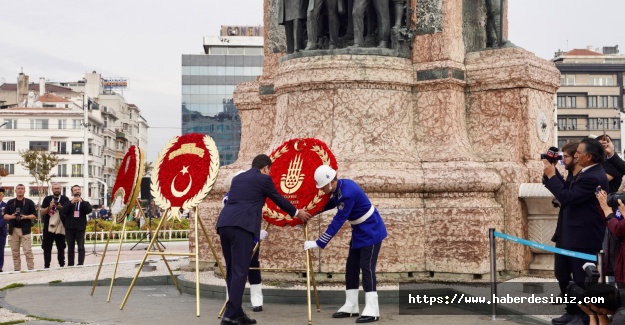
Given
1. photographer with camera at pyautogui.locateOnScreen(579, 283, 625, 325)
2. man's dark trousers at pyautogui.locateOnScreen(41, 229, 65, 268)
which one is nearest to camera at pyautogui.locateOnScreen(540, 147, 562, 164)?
photographer with camera at pyautogui.locateOnScreen(579, 283, 625, 325)

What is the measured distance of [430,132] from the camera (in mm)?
11445

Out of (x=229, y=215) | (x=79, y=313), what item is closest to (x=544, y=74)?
(x=229, y=215)

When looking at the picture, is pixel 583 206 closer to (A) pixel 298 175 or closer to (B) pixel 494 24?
(A) pixel 298 175

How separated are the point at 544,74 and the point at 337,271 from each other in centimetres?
408

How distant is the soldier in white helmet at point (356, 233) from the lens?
27.8ft

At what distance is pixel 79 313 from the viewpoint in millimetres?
9211

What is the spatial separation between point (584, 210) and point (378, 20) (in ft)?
15.7

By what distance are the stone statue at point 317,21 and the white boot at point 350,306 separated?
13.7 feet

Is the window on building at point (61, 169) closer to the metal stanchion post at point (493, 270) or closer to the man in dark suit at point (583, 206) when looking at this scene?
the metal stanchion post at point (493, 270)

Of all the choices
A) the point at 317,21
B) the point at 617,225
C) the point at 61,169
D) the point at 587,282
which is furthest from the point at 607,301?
the point at 61,169

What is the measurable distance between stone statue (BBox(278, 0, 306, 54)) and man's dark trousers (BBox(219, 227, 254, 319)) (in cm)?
432

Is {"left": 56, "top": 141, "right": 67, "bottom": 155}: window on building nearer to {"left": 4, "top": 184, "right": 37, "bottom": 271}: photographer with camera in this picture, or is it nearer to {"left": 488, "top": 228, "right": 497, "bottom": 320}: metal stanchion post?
{"left": 4, "top": 184, "right": 37, "bottom": 271}: photographer with camera

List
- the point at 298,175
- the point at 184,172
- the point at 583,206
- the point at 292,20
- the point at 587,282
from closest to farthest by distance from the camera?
the point at 587,282 < the point at 583,206 < the point at 298,175 < the point at 184,172 < the point at 292,20

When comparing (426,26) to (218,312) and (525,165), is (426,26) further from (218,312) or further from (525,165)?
(218,312)
